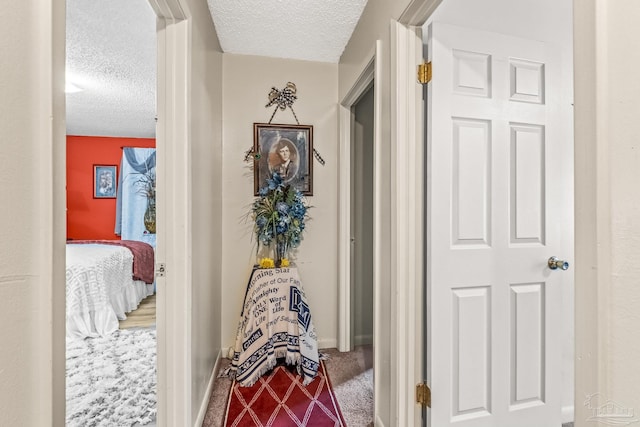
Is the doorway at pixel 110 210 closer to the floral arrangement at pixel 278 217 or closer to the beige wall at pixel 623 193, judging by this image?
the floral arrangement at pixel 278 217

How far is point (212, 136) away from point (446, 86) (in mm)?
1494

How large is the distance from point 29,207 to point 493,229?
162cm

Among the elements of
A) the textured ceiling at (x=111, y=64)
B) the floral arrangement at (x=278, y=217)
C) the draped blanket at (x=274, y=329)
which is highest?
the textured ceiling at (x=111, y=64)

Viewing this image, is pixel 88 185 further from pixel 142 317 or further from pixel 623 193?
pixel 623 193

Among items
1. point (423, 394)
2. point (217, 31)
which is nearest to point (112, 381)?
point (423, 394)

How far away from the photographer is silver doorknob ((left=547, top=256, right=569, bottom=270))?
1.42 m

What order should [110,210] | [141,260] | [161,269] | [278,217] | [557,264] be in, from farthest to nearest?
[110,210]
[141,260]
[278,217]
[557,264]
[161,269]

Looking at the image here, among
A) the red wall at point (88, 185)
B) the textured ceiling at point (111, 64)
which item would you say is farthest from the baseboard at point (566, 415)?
the red wall at point (88, 185)

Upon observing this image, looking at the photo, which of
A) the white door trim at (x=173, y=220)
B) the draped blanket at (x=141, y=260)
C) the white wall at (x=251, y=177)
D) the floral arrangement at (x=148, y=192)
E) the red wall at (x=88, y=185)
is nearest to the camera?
the white door trim at (x=173, y=220)

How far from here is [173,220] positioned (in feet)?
4.29

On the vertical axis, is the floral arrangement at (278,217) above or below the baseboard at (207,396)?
above

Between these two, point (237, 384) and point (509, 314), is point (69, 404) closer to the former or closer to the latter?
point (237, 384)

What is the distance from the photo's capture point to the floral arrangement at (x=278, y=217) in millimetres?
2148

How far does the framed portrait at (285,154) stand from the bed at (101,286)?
1.93 metres
